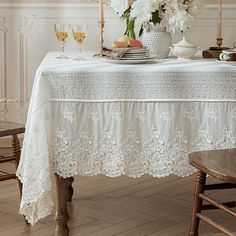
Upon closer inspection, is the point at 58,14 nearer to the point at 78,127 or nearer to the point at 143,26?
the point at 143,26

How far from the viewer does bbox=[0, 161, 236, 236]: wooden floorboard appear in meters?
3.04

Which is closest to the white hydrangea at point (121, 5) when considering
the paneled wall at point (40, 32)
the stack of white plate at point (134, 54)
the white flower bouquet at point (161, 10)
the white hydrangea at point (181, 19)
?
the white flower bouquet at point (161, 10)

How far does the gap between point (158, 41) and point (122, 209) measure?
0.92 meters

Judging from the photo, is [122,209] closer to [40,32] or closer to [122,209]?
[122,209]

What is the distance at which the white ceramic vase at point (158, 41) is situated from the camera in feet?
10.4

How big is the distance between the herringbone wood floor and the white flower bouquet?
97 cm

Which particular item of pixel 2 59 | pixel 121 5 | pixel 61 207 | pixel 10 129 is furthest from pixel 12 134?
pixel 2 59

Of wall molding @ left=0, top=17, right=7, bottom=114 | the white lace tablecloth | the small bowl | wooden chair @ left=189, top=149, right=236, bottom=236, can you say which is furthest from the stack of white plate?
wall molding @ left=0, top=17, right=7, bottom=114

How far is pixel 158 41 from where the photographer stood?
317cm

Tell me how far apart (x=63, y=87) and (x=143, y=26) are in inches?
28.5

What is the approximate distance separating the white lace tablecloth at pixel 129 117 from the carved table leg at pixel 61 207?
100 millimetres

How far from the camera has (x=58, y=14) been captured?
468 cm

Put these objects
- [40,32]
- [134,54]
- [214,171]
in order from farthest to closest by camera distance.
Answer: [40,32]
[134,54]
[214,171]

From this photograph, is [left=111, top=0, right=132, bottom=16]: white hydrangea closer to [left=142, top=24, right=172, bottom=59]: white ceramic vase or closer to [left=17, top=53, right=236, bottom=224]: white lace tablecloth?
[left=142, top=24, right=172, bottom=59]: white ceramic vase
